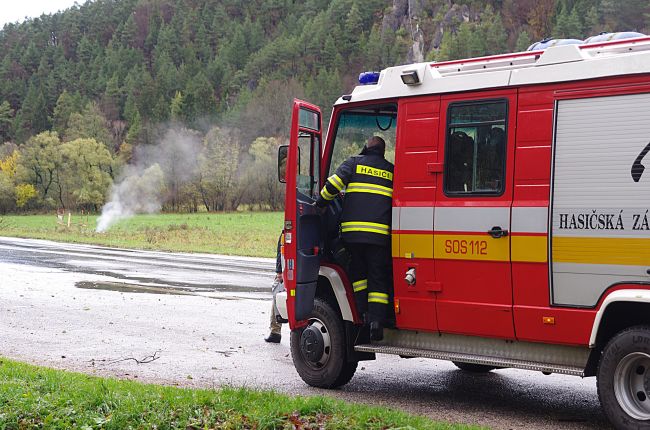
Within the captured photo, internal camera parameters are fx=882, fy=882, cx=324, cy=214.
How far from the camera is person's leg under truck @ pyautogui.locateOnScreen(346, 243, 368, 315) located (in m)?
8.21

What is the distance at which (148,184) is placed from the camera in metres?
58.0

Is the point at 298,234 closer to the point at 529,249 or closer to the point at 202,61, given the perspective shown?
the point at 529,249

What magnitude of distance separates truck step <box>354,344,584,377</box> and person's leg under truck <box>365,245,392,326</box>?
27 cm

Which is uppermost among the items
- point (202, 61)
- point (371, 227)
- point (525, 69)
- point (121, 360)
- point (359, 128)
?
point (202, 61)

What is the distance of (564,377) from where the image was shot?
9008 millimetres

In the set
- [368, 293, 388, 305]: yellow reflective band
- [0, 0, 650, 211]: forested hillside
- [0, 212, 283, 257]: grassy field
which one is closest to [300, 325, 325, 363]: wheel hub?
[368, 293, 388, 305]: yellow reflective band

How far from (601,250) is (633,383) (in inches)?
39.8

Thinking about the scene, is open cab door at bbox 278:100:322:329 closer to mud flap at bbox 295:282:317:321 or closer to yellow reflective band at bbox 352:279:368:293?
mud flap at bbox 295:282:317:321

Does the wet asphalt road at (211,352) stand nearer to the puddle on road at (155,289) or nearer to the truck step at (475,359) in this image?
the puddle on road at (155,289)

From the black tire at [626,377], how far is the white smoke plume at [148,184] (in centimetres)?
4275

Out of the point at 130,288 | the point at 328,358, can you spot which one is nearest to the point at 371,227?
the point at 328,358

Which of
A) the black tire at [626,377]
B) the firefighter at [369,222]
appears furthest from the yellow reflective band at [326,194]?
the black tire at [626,377]

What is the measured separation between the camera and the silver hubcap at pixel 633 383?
6.45 meters

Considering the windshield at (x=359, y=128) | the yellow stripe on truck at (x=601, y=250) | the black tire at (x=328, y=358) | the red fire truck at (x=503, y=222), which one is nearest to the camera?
the yellow stripe on truck at (x=601, y=250)
